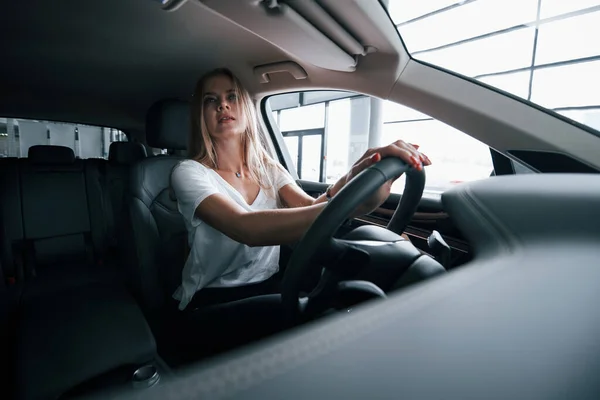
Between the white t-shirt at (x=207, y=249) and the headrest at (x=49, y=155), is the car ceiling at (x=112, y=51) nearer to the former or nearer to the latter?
the headrest at (x=49, y=155)

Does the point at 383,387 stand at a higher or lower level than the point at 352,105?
lower

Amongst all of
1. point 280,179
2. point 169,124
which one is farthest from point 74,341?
point 169,124

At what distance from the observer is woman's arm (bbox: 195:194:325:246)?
83 centimetres

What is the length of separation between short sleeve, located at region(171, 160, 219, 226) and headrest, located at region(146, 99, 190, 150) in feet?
1.87

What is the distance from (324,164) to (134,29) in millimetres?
5144

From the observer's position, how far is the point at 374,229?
32.0 inches

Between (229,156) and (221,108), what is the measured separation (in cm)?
20

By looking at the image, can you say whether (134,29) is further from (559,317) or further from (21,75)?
(559,317)

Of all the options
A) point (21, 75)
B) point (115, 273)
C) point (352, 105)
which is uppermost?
point (352, 105)

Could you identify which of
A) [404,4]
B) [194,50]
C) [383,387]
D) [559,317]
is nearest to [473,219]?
[559,317]

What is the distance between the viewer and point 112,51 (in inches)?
74.3

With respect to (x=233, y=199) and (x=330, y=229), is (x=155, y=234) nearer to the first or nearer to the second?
(x=233, y=199)

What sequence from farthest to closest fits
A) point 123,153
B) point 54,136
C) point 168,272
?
point 54,136 → point 123,153 → point 168,272

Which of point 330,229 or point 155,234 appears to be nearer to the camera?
point 330,229
